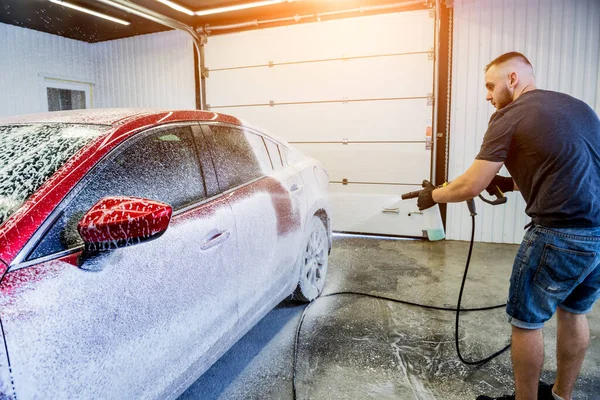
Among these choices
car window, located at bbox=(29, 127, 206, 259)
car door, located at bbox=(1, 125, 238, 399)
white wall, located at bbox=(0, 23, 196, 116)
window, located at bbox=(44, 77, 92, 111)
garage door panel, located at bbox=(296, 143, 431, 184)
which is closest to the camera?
car door, located at bbox=(1, 125, 238, 399)

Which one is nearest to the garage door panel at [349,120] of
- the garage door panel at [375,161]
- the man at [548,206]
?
the garage door panel at [375,161]

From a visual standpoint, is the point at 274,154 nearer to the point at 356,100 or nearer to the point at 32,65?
the point at 356,100

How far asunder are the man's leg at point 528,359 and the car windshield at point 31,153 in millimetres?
2088

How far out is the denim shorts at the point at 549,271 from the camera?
5.88 ft

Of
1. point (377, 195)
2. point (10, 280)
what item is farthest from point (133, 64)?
point (10, 280)

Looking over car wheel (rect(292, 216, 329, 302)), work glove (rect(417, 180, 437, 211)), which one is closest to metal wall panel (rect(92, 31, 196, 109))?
car wheel (rect(292, 216, 329, 302))

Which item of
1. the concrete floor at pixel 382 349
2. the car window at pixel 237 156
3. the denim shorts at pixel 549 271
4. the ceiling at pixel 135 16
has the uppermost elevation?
the ceiling at pixel 135 16

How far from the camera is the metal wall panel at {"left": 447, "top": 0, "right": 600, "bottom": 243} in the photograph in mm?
5102

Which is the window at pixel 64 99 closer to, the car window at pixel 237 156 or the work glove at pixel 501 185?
the car window at pixel 237 156

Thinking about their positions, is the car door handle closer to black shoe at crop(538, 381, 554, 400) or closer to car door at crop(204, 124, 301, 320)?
car door at crop(204, 124, 301, 320)

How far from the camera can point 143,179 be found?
1.77 m

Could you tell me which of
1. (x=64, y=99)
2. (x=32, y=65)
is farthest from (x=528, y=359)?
(x=64, y=99)

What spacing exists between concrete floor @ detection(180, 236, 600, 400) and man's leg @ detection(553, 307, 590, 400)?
331mm

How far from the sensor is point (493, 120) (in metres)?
2.00
